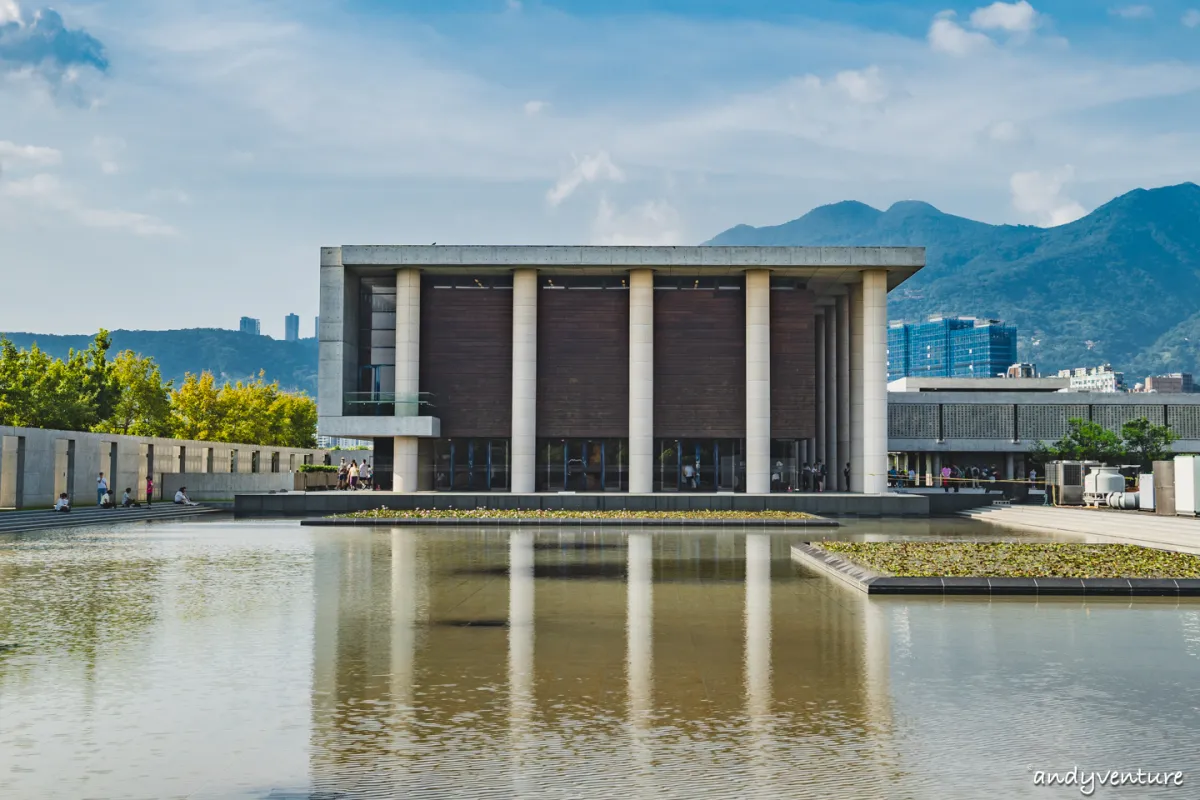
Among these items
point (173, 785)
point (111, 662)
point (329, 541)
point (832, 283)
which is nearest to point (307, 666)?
point (111, 662)

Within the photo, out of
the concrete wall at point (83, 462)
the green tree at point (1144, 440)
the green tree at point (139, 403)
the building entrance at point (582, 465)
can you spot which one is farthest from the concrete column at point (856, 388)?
the green tree at point (139, 403)

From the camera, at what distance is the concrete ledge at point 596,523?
128 feet

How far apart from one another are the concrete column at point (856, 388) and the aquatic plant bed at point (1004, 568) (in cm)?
3047

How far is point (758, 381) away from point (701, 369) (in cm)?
294

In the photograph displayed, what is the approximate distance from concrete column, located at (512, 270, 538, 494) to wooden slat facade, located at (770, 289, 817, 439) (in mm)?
11699

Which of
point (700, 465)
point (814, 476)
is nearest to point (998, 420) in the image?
point (814, 476)

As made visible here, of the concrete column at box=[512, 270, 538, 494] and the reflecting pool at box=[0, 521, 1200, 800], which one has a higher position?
the concrete column at box=[512, 270, 538, 494]

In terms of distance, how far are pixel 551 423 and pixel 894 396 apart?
36.5 m

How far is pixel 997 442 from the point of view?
84125mm

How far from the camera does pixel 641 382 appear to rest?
55.8 m

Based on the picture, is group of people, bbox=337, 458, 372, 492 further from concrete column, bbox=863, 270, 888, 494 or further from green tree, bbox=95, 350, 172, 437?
green tree, bbox=95, 350, 172, 437

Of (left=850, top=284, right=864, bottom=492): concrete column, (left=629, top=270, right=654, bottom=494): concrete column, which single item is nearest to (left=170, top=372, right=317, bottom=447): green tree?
(left=629, top=270, right=654, bottom=494): concrete column

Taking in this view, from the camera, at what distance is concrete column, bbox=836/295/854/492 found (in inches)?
2429

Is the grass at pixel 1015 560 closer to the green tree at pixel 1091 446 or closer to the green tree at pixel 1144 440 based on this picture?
the green tree at pixel 1091 446
